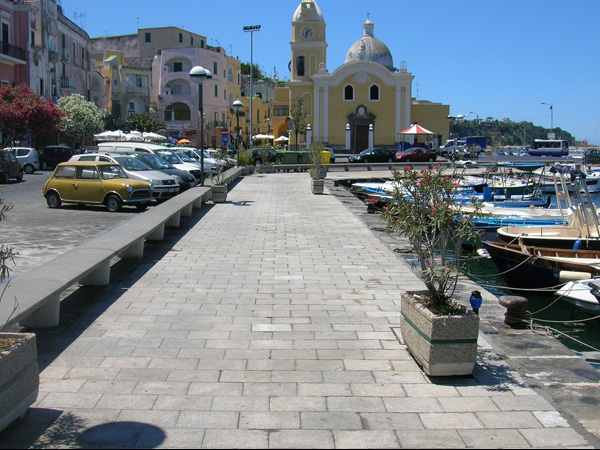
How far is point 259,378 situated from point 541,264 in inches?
332

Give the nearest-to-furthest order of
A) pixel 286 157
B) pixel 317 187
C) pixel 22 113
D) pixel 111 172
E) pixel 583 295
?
pixel 583 295 < pixel 111 172 < pixel 317 187 < pixel 22 113 < pixel 286 157

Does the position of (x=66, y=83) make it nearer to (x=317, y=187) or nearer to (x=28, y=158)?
(x=28, y=158)

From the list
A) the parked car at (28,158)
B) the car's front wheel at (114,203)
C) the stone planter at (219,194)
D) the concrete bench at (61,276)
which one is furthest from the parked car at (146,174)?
the parked car at (28,158)

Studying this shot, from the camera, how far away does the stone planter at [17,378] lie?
4000mm

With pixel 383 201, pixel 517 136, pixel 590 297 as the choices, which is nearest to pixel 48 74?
pixel 383 201

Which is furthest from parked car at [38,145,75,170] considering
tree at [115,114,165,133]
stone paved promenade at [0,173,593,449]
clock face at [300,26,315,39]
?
clock face at [300,26,315,39]

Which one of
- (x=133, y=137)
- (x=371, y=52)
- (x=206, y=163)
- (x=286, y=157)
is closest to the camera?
(x=206, y=163)

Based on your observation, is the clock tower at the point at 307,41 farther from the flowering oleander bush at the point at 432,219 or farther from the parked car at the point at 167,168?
the flowering oleander bush at the point at 432,219

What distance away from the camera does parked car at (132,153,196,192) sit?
841 inches

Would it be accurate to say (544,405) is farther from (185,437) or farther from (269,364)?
(185,437)

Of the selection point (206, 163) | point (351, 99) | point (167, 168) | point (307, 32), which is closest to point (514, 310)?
point (167, 168)

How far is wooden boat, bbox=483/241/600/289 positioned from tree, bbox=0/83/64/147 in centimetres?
3037

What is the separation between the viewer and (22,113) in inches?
1391

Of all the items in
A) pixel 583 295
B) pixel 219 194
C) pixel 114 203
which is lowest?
pixel 583 295
